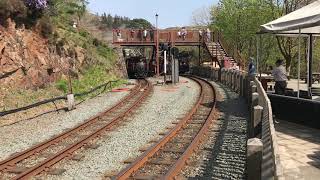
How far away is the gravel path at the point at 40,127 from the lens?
41.2 feet

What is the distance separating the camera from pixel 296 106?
12430 millimetres

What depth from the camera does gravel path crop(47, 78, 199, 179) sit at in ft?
32.3

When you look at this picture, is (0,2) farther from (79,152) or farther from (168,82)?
(168,82)

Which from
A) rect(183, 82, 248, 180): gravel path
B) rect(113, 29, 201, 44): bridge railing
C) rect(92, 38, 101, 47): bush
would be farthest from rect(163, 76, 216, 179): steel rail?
rect(113, 29, 201, 44): bridge railing

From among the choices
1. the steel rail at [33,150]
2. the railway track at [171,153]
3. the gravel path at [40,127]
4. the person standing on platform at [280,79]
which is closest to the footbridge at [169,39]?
the gravel path at [40,127]

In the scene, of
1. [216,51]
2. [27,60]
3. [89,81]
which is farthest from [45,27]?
[216,51]

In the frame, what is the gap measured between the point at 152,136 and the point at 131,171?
4.02 meters

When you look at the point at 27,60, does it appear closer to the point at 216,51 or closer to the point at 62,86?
the point at 62,86

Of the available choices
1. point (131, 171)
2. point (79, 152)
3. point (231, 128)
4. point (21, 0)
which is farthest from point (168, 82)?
point (131, 171)

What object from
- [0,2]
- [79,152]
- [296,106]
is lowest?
[79,152]

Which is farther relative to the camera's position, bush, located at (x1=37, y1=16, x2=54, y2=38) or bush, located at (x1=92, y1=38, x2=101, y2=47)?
bush, located at (x1=92, y1=38, x2=101, y2=47)

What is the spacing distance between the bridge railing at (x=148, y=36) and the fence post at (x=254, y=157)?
39551 millimetres

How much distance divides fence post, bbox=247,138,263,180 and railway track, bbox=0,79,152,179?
477 centimetres

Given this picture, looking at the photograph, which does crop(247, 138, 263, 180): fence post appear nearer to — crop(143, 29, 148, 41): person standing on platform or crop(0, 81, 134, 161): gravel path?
crop(0, 81, 134, 161): gravel path
